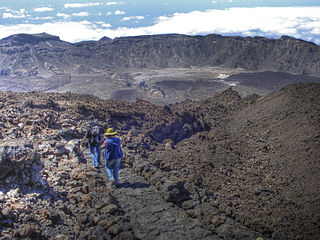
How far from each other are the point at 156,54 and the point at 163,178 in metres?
73.8

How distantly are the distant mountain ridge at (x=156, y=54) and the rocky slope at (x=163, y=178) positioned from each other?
54454mm

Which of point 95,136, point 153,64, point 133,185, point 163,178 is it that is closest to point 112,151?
point 133,185

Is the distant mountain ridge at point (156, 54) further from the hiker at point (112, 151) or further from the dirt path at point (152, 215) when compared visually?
the hiker at point (112, 151)

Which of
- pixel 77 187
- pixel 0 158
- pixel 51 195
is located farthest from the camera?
pixel 77 187

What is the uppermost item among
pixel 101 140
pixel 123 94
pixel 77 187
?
pixel 101 140

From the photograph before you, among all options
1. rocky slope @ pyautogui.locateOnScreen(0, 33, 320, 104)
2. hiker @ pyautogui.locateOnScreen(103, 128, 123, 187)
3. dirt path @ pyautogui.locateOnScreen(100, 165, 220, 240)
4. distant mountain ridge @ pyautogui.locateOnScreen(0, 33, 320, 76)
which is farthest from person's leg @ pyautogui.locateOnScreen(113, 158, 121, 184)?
distant mountain ridge @ pyautogui.locateOnScreen(0, 33, 320, 76)

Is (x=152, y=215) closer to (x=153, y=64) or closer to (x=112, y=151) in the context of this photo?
(x=112, y=151)

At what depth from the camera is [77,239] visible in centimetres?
486

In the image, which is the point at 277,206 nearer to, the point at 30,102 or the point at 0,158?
the point at 0,158

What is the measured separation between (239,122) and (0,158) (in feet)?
37.1

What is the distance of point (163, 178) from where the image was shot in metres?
7.50

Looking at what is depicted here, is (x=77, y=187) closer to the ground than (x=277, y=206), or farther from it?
farther from it

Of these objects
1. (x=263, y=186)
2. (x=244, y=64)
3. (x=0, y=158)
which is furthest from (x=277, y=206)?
(x=244, y=64)

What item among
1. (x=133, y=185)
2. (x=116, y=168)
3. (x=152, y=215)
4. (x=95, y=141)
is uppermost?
(x=95, y=141)
